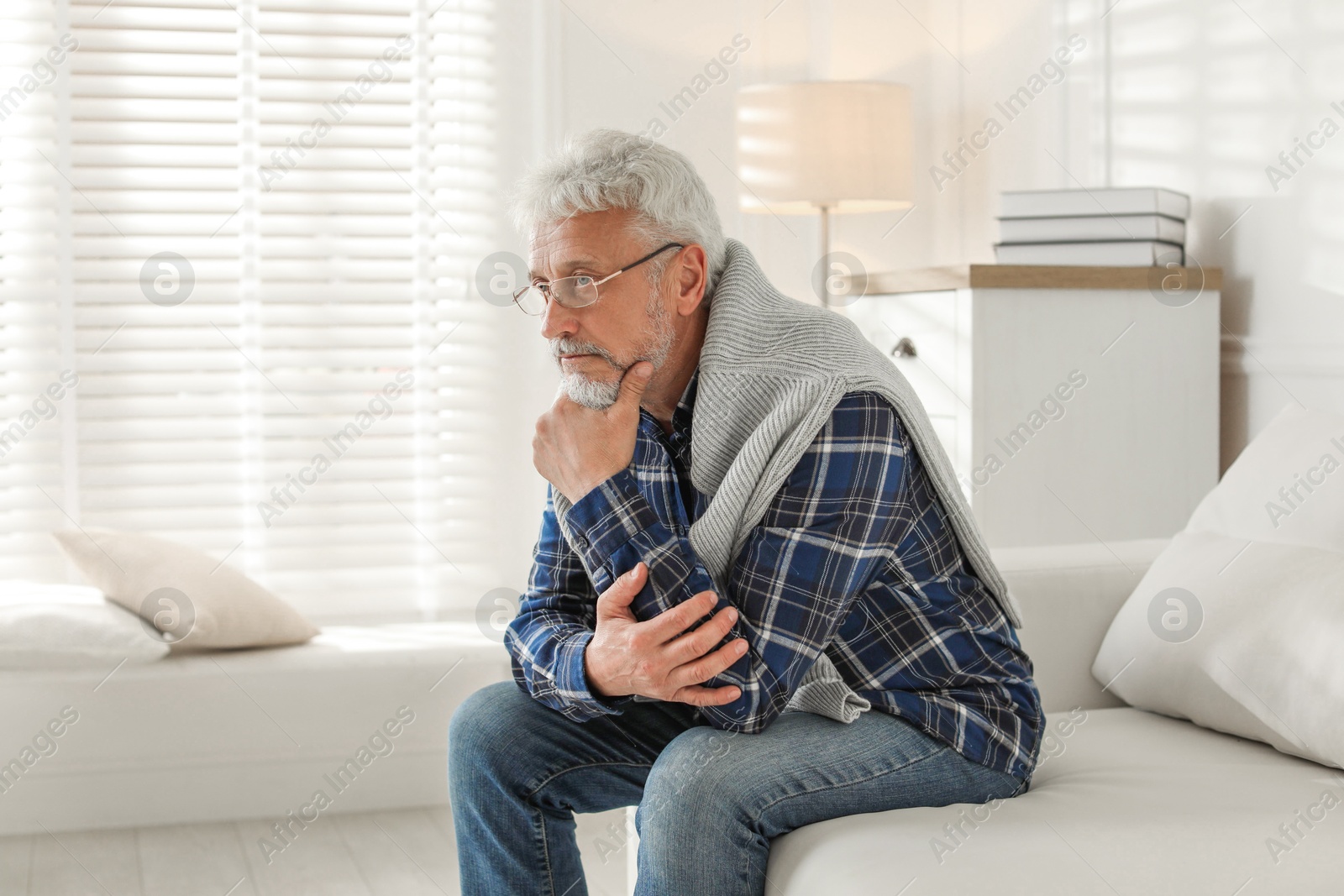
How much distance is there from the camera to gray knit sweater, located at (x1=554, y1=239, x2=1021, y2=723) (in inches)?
50.6

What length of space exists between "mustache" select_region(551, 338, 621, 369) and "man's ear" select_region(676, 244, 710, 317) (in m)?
0.11

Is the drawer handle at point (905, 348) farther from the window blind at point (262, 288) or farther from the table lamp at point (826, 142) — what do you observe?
the window blind at point (262, 288)

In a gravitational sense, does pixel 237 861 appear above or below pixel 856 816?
below

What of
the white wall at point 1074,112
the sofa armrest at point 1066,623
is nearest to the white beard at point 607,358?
the sofa armrest at point 1066,623

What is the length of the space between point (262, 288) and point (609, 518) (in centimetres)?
192

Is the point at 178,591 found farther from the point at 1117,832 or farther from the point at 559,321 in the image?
the point at 1117,832

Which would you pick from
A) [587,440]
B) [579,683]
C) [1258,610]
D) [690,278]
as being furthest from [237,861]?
[1258,610]

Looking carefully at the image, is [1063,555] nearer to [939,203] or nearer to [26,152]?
[939,203]

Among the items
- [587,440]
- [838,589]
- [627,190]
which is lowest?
[838,589]

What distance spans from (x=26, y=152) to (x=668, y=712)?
227 centimetres

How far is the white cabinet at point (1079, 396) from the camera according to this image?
7.75ft

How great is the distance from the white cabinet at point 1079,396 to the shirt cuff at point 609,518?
1.23 m

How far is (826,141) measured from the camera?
9.30ft

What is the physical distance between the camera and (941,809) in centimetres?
128
